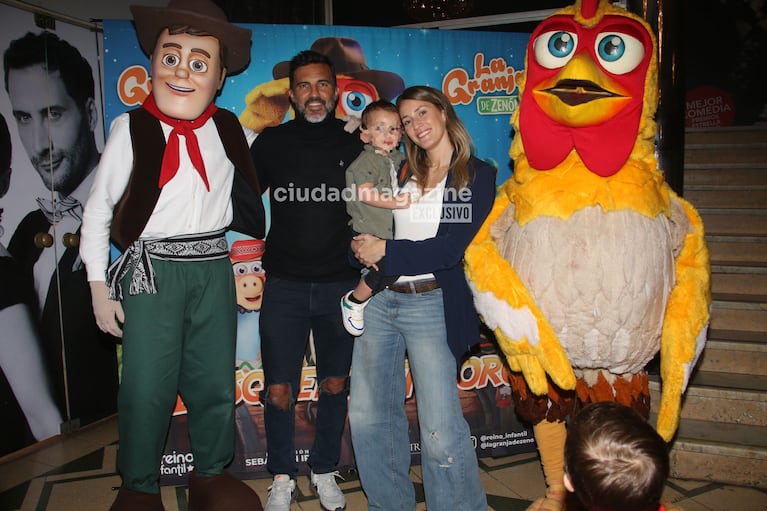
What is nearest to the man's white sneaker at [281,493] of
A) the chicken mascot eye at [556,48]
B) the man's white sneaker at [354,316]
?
the man's white sneaker at [354,316]

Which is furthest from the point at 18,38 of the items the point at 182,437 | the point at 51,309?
the point at 182,437

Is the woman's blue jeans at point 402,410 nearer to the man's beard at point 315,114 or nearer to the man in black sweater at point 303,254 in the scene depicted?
the man in black sweater at point 303,254

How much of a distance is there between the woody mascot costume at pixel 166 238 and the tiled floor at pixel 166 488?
1.74 feet

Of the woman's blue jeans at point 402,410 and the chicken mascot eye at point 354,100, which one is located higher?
the chicken mascot eye at point 354,100

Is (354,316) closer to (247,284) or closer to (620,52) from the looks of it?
(247,284)

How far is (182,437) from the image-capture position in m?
2.67

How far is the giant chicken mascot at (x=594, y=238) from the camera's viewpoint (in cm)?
181

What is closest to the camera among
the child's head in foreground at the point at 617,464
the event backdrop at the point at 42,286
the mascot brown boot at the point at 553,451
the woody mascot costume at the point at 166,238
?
the child's head in foreground at the point at 617,464

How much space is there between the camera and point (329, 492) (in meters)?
2.46

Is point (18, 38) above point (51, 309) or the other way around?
above

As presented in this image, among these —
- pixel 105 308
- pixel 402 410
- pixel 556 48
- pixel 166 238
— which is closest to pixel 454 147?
pixel 556 48

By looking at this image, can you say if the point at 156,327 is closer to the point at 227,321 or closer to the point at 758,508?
the point at 227,321

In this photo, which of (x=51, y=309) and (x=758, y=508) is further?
(x=51, y=309)

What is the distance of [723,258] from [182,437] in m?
3.32
